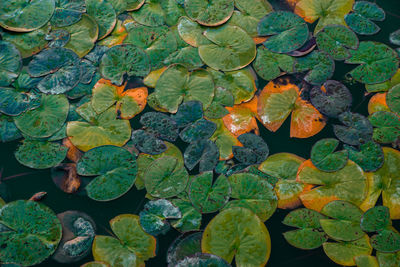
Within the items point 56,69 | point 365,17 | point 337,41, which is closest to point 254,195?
point 337,41

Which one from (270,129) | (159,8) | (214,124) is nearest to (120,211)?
(214,124)

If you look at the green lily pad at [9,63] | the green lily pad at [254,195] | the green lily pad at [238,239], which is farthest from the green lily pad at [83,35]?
the green lily pad at [238,239]

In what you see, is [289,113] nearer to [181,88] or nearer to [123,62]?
[181,88]

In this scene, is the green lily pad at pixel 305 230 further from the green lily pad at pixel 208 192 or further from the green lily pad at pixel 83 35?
the green lily pad at pixel 83 35

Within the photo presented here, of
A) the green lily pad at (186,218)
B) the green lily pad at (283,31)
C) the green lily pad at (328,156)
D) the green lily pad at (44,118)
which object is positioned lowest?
the green lily pad at (186,218)

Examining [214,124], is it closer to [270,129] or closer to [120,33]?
[270,129]
